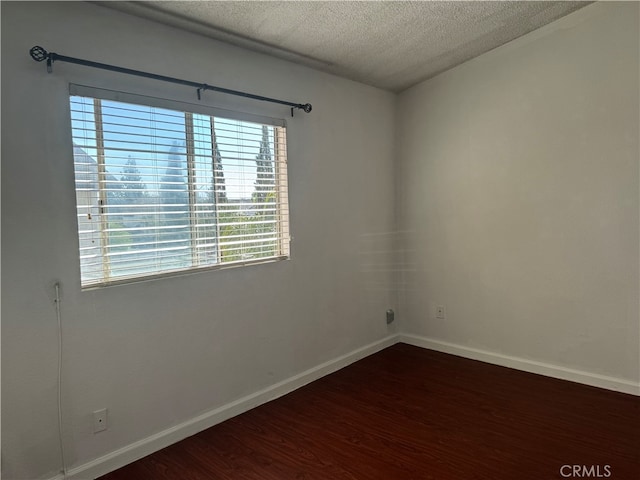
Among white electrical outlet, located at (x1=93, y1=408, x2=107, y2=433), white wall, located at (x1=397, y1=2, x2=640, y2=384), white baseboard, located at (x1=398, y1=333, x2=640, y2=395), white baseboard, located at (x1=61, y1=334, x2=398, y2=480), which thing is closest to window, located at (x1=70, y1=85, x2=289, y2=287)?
white electrical outlet, located at (x1=93, y1=408, x2=107, y2=433)

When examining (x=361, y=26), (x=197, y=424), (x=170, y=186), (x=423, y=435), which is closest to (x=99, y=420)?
(x=197, y=424)

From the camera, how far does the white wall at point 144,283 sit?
5.76 feet

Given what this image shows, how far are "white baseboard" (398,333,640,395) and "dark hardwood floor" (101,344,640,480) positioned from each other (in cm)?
7

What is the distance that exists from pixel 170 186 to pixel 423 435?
80.1 inches

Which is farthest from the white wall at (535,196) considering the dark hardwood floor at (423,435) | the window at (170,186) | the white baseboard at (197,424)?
the window at (170,186)

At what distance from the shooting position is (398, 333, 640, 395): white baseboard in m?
2.59

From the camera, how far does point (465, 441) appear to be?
2.15 meters

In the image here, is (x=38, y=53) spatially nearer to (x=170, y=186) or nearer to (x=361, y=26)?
(x=170, y=186)

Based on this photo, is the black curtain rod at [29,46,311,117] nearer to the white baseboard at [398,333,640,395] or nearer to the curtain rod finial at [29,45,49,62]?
the curtain rod finial at [29,45,49,62]

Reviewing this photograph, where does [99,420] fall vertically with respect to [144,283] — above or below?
below

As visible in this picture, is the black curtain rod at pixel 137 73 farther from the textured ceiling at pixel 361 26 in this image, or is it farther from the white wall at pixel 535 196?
the white wall at pixel 535 196

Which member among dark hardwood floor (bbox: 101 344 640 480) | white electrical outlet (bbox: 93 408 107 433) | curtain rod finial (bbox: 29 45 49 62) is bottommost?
dark hardwood floor (bbox: 101 344 640 480)

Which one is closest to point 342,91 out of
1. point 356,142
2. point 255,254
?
point 356,142

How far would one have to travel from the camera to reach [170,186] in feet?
7.39
